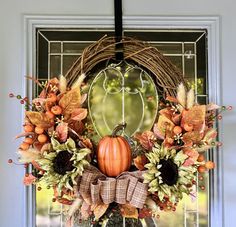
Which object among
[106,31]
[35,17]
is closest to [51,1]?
[35,17]

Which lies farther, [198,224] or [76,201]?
[198,224]

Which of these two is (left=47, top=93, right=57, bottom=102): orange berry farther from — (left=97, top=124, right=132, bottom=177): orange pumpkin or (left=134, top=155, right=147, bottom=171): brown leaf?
(left=134, top=155, right=147, bottom=171): brown leaf

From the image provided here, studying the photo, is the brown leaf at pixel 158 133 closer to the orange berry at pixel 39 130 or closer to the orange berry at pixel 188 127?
the orange berry at pixel 188 127

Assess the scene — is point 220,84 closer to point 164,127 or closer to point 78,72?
point 164,127

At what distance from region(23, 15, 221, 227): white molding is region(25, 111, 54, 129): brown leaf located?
20 cm

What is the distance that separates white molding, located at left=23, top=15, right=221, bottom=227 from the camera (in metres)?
1.33

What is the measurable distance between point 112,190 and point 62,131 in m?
0.24

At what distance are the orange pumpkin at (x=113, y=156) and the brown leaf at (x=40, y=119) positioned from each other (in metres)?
0.19

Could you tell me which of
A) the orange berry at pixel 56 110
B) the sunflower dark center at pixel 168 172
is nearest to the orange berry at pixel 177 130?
the sunflower dark center at pixel 168 172

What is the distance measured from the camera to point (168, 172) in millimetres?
1077

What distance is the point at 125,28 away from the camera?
1.35 metres

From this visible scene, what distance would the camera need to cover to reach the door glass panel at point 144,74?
132cm

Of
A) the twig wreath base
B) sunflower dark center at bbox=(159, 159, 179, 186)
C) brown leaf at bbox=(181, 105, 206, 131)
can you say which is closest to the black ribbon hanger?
the twig wreath base

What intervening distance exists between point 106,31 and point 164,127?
44cm
